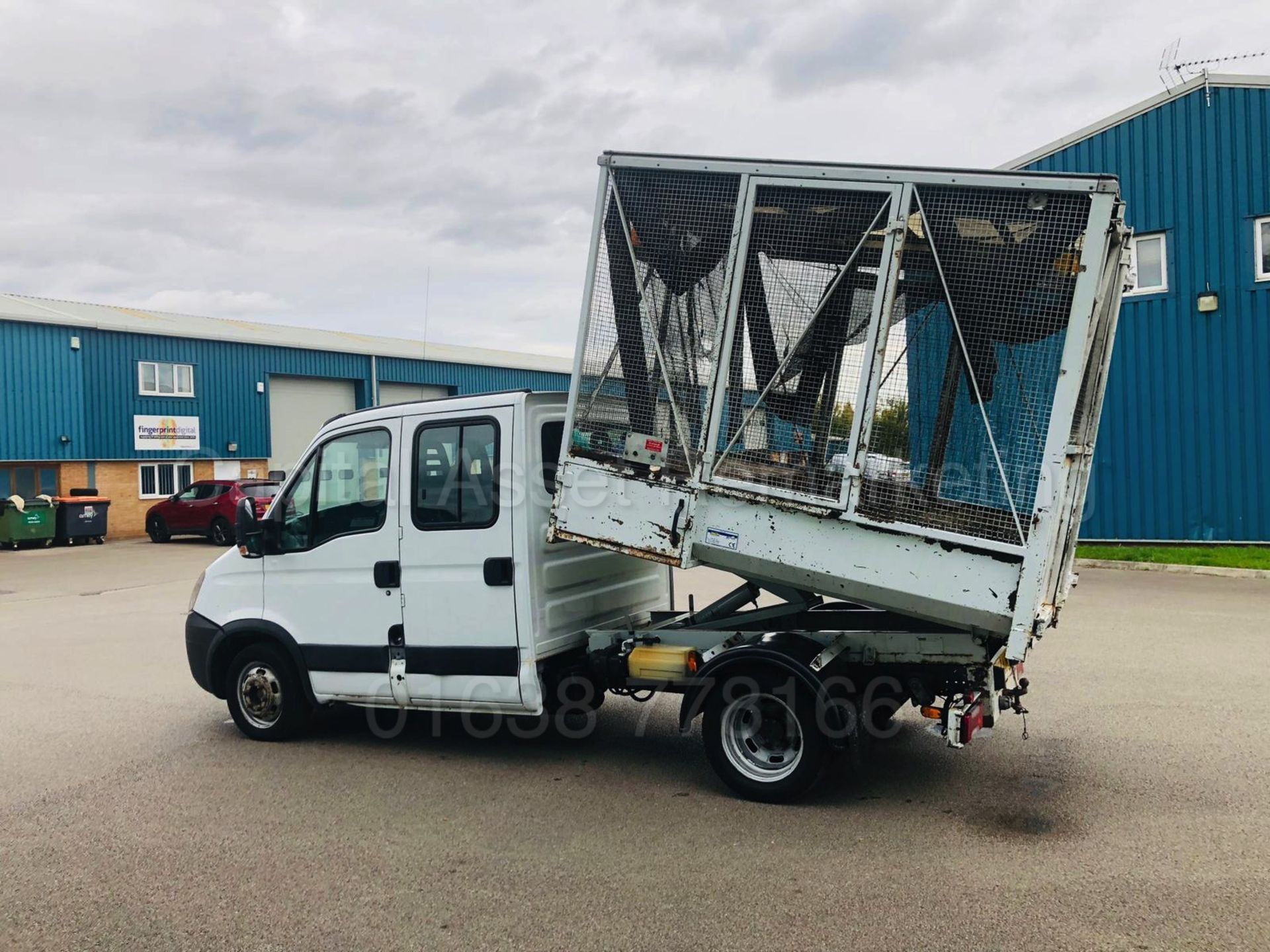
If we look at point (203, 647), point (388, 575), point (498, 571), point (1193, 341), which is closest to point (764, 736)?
point (498, 571)

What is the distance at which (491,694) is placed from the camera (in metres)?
6.19

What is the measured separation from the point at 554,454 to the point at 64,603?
11954 mm

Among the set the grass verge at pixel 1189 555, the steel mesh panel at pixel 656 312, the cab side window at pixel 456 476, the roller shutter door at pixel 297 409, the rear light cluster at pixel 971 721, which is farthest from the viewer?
the roller shutter door at pixel 297 409

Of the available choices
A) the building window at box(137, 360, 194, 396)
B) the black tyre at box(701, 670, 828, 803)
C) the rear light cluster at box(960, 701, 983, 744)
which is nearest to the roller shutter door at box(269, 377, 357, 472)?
the building window at box(137, 360, 194, 396)

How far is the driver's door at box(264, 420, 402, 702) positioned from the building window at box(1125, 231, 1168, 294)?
15339mm

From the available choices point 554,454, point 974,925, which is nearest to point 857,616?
point 554,454

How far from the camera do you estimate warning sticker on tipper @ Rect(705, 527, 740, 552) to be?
5449 millimetres

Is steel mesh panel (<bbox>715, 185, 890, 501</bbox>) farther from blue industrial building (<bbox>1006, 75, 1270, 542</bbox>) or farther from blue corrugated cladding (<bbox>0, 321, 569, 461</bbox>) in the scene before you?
blue corrugated cladding (<bbox>0, 321, 569, 461</bbox>)

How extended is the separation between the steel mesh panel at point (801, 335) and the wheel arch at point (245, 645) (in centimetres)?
321

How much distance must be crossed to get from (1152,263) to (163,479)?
87.6ft

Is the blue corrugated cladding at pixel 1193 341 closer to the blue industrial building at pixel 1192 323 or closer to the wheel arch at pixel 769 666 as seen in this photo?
the blue industrial building at pixel 1192 323

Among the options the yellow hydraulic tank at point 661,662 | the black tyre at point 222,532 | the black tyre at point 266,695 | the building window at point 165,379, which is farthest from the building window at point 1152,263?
the building window at point 165,379

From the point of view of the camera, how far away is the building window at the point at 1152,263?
58.6ft

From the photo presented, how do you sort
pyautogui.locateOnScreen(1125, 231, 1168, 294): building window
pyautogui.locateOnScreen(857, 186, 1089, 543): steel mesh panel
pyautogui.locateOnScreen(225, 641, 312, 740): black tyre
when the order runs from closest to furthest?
pyautogui.locateOnScreen(857, 186, 1089, 543): steel mesh panel < pyautogui.locateOnScreen(225, 641, 312, 740): black tyre < pyautogui.locateOnScreen(1125, 231, 1168, 294): building window
